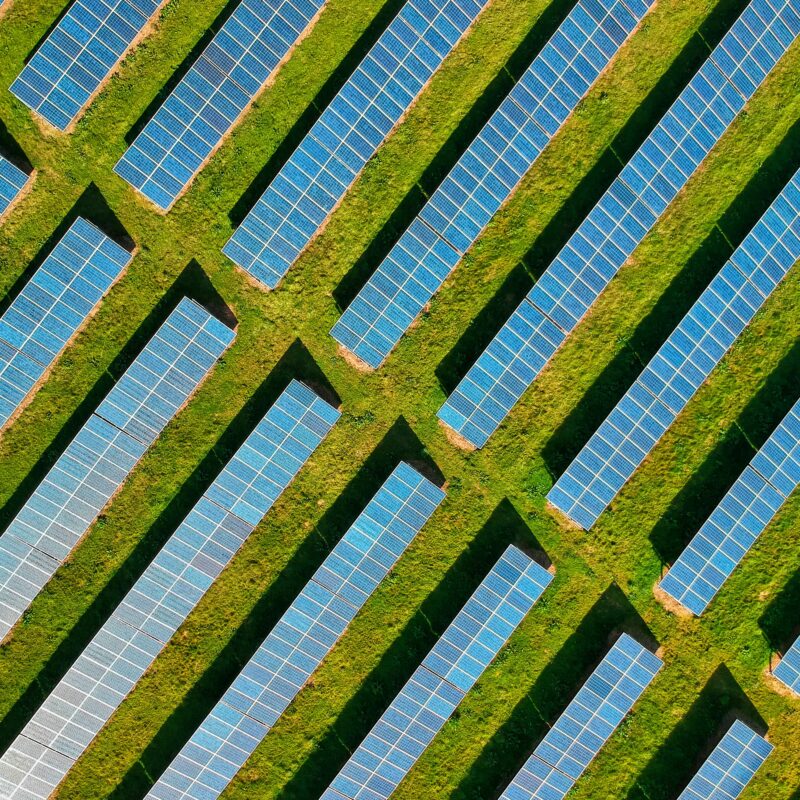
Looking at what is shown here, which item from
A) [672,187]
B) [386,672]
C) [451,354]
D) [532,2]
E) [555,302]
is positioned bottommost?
[386,672]

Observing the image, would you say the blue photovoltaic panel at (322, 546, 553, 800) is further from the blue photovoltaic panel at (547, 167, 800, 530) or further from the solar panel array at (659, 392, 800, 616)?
the solar panel array at (659, 392, 800, 616)

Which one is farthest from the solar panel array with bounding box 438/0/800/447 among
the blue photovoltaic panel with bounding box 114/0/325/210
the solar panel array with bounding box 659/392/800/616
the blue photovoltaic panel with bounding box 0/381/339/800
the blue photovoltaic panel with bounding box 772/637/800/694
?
the blue photovoltaic panel with bounding box 772/637/800/694

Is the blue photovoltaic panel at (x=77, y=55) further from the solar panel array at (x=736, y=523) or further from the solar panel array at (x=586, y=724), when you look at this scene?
the solar panel array at (x=586, y=724)

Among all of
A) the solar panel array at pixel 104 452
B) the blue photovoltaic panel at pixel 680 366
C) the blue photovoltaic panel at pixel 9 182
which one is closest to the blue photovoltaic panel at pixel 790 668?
the blue photovoltaic panel at pixel 680 366

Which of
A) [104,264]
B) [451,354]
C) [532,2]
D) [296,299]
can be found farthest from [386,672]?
[532,2]

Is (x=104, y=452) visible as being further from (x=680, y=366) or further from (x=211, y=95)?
(x=680, y=366)

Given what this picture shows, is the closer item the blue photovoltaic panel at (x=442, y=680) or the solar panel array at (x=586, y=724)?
the blue photovoltaic panel at (x=442, y=680)

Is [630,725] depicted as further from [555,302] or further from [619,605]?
[555,302]
